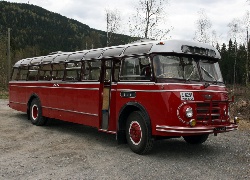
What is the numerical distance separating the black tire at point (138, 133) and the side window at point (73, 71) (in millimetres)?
2882

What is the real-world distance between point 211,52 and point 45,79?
6.60 metres

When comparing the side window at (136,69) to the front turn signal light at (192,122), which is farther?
the side window at (136,69)

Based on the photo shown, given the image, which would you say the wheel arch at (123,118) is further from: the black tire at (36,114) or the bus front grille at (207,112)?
the black tire at (36,114)

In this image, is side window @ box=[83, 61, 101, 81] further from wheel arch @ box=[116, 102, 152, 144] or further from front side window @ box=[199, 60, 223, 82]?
front side window @ box=[199, 60, 223, 82]

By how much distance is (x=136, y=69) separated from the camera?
7941 millimetres

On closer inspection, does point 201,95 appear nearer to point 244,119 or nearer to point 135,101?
point 135,101

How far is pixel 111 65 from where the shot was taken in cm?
888

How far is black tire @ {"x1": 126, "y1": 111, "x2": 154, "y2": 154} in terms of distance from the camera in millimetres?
7504

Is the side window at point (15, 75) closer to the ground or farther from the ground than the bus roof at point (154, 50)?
closer to the ground

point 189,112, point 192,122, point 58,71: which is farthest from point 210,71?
point 58,71

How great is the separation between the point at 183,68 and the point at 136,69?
117 cm

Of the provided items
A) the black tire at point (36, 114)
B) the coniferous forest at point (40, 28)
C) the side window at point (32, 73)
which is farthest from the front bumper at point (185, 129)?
the coniferous forest at point (40, 28)

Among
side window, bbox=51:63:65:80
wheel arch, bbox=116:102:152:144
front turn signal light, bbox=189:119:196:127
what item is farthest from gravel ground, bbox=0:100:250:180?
side window, bbox=51:63:65:80

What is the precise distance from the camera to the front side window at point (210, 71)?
800cm
